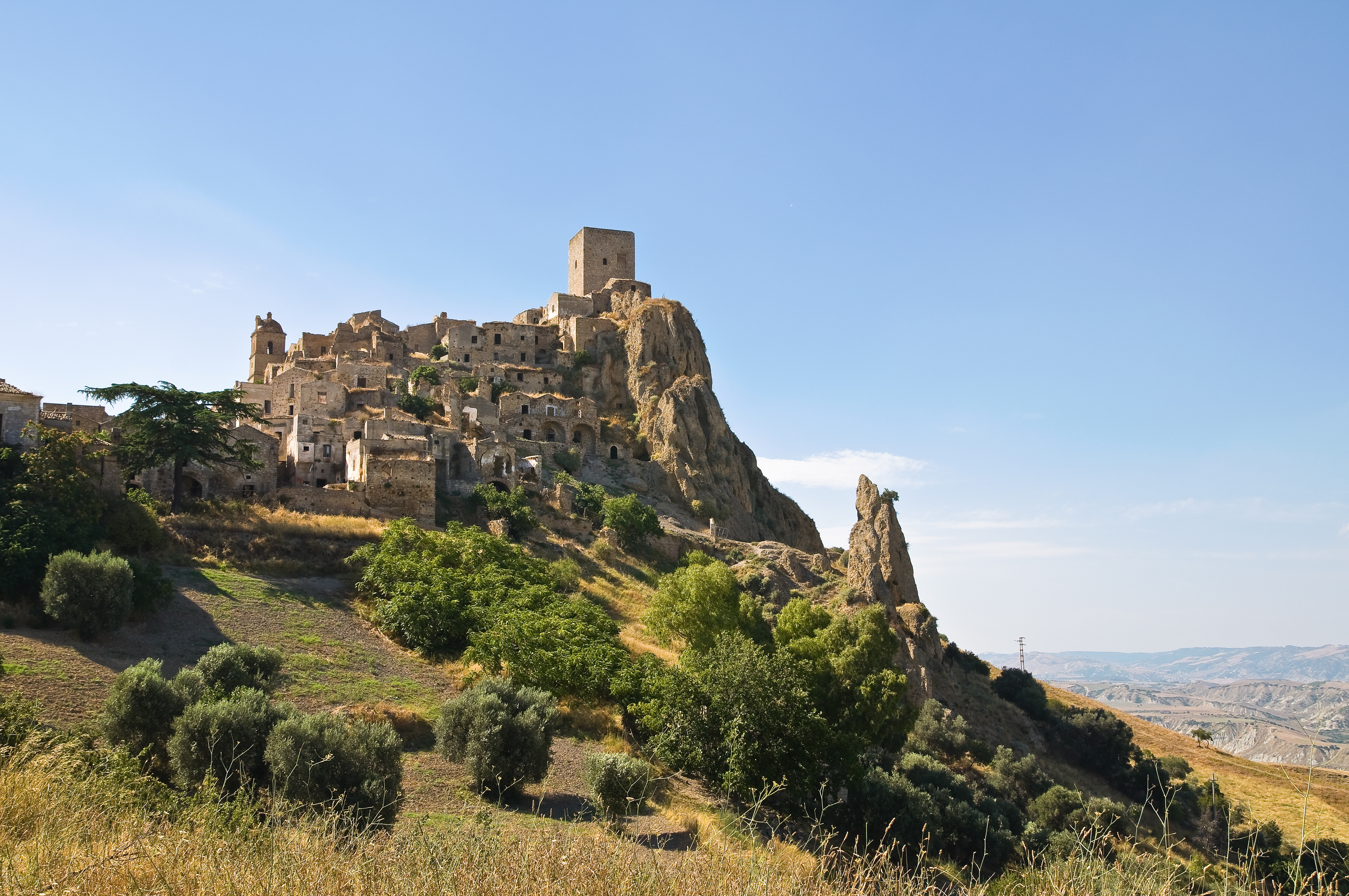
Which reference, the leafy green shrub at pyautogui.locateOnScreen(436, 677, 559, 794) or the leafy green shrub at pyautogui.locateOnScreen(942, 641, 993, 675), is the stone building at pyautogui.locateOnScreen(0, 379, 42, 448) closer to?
the leafy green shrub at pyautogui.locateOnScreen(436, 677, 559, 794)

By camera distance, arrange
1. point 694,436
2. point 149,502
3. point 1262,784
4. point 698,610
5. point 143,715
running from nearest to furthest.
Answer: point 143,715, point 698,610, point 149,502, point 1262,784, point 694,436

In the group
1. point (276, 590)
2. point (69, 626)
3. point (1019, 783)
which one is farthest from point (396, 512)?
point (1019, 783)

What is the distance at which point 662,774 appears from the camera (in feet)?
73.7

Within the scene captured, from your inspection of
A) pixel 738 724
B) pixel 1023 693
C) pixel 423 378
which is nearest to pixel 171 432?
pixel 738 724

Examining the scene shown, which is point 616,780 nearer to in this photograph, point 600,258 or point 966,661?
point 966,661

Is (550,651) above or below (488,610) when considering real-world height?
below

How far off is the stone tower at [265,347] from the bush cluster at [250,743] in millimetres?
54666

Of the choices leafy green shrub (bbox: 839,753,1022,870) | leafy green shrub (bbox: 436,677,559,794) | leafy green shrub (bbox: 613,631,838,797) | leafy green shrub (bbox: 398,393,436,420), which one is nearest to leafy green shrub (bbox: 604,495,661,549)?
leafy green shrub (bbox: 398,393,436,420)

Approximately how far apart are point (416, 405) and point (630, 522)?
54.7 ft

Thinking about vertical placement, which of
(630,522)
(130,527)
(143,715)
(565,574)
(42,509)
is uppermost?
(630,522)

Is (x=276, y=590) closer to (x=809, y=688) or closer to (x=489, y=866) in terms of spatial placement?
(x=809, y=688)

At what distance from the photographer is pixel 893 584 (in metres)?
43.2

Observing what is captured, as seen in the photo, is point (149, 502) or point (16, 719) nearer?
point (16, 719)

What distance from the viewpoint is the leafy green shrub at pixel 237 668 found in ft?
67.9
